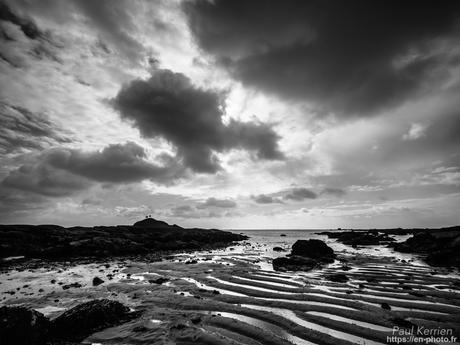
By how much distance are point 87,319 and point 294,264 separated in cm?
1945

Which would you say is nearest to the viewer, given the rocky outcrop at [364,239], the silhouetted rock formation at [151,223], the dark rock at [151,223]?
the rocky outcrop at [364,239]

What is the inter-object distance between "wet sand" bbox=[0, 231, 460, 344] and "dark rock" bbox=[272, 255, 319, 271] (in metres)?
2.04

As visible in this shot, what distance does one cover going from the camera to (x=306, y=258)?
1028 inches

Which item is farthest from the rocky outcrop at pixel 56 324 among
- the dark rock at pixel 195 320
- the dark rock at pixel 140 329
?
the dark rock at pixel 195 320

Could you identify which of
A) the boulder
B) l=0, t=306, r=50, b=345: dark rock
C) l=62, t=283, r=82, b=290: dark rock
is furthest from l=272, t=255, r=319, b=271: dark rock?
l=0, t=306, r=50, b=345: dark rock

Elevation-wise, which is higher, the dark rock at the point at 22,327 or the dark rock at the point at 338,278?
the dark rock at the point at 22,327

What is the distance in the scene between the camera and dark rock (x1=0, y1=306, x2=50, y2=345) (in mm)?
7828

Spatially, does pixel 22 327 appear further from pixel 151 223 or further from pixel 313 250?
pixel 151 223

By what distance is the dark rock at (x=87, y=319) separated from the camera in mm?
8867

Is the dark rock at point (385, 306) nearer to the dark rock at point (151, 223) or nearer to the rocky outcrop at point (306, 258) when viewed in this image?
the rocky outcrop at point (306, 258)

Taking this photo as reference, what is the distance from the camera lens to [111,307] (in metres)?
10.6

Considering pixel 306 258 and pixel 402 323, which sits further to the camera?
pixel 306 258

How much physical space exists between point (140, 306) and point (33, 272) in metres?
18.3

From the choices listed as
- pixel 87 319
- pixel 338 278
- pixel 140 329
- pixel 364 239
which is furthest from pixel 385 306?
pixel 364 239
